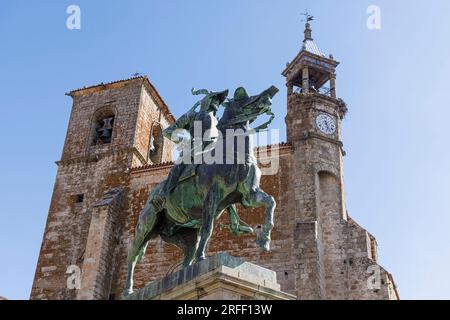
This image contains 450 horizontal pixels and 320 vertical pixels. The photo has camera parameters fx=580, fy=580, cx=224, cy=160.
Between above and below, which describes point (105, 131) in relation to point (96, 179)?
above

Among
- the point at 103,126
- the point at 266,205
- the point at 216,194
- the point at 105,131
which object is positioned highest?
the point at 103,126

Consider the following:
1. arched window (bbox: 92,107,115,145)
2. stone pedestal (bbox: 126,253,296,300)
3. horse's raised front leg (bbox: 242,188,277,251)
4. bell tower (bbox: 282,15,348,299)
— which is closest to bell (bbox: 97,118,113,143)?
arched window (bbox: 92,107,115,145)

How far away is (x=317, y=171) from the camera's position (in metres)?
20.1

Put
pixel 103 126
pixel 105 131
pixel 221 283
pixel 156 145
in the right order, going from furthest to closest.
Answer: pixel 156 145
pixel 103 126
pixel 105 131
pixel 221 283

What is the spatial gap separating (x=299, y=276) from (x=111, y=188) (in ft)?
30.1

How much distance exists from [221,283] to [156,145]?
22.5 m

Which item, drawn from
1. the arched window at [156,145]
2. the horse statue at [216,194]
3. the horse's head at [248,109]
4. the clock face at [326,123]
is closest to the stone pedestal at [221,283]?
the horse statue at [216,194]

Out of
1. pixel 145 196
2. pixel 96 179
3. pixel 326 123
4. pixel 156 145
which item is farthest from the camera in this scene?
pixel 156 145

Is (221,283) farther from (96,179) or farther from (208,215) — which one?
(96,179)

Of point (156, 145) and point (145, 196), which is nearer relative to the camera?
point (145, 196)

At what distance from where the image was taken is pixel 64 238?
2295 centimetres

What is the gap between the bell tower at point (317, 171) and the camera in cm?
1798

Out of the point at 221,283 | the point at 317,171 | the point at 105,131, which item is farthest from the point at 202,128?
the point at 105,131
